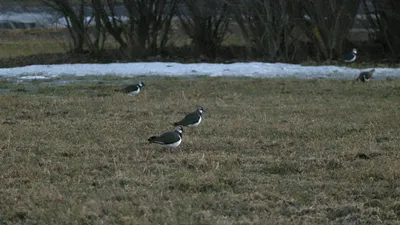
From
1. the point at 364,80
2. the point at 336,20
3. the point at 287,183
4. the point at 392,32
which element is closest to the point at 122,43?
the point at 336,20

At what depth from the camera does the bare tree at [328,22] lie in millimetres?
25656

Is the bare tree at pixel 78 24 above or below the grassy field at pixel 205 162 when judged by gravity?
below

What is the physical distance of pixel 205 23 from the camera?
28.0 m

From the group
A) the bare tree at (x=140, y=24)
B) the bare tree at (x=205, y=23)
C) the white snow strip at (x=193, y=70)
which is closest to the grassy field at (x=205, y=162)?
the white snow strip at (x=193, y=70)

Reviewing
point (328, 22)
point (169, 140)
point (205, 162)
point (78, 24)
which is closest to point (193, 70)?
point (328, 22)

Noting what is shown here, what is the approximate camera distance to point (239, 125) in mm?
11328

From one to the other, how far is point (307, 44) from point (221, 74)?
6.74 meters

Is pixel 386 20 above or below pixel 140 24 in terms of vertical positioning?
above

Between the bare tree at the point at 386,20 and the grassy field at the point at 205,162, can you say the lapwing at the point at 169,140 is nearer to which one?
the grassy field at the point at 205,162

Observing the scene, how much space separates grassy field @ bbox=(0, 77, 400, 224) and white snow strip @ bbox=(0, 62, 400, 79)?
636 centimetres

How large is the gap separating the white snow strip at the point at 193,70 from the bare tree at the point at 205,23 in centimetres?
337

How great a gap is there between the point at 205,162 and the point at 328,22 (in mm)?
18443

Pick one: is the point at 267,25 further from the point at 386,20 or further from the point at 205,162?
the point at 205,162

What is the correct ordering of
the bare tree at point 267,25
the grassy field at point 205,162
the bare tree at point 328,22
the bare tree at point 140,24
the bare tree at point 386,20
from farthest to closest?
the bare tree at point 140,24 → the bare tree at point 386,20 → the bare tree at point 328,22 → the bare tree at point 267,25 → the grassy field at point 205,162
